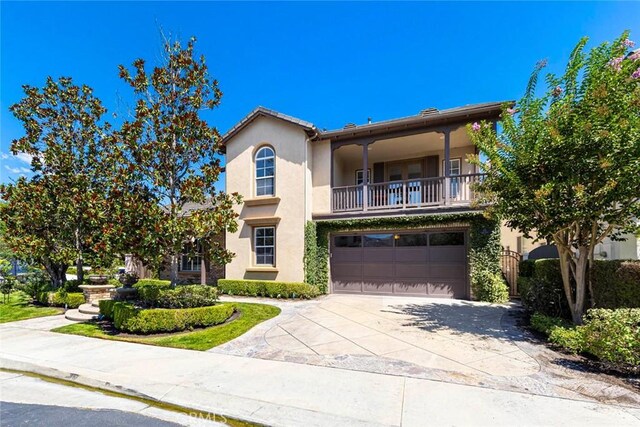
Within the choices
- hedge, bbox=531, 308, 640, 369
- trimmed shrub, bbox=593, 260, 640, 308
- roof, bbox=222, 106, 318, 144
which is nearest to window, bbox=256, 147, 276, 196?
roof, bbox=222, 106, 318, 144

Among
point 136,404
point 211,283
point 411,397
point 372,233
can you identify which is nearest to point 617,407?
point 411,397

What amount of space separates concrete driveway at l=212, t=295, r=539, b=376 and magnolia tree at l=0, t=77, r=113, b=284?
8215mm

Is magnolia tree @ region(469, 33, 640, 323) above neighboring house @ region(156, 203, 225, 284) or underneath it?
above

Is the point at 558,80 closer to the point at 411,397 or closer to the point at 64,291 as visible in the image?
the point at 411,397

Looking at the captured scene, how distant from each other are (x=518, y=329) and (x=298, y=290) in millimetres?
7884

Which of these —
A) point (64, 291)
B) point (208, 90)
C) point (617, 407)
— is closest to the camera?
point (617, 407)

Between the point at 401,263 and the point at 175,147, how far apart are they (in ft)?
31.4

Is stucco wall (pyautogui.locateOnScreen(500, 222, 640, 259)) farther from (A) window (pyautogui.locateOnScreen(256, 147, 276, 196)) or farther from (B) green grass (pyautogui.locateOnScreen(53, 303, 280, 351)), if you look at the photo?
(B) green grass (pyautogui.locateOnScreen(53, 303, 280, 351))

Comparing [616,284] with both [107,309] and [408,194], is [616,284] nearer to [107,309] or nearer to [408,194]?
[408,194]

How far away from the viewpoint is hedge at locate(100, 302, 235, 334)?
7.69 meters

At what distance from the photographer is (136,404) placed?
4305 mm

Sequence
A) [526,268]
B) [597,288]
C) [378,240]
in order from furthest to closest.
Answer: [378,240] → [526,268] → [597,288]

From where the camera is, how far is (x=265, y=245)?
14453mm

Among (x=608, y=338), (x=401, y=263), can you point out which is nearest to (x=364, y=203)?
(x=401, y=263)
